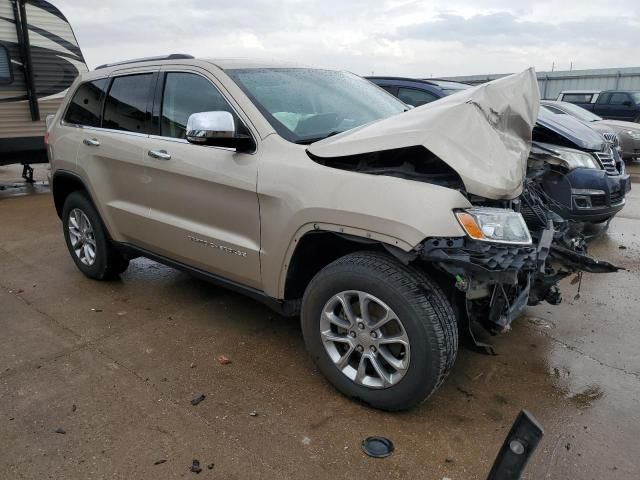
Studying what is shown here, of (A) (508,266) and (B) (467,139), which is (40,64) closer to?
(B) (467,139)

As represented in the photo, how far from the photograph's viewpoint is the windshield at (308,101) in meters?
3.21

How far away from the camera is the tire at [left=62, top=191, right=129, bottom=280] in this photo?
14.8 ft

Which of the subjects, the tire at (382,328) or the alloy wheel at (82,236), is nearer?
the tire at (382,328)

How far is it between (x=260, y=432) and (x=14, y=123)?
7.80 m

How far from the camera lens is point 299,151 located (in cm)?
295

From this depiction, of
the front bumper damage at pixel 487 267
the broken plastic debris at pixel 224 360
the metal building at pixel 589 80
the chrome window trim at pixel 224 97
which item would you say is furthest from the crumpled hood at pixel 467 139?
the metal building at pixel 589 80

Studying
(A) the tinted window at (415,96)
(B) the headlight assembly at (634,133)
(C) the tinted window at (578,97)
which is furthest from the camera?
(C) the tinted window at (578,97)

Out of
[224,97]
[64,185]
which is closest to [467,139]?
[224,97]

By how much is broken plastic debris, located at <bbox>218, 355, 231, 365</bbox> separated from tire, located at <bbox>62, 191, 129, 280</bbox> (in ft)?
5.58

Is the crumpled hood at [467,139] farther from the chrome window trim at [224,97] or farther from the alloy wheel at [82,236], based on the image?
the alloy wheel at [82,236]

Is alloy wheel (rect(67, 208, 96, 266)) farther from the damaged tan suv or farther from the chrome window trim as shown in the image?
the chrome window trim

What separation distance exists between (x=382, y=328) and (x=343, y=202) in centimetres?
69

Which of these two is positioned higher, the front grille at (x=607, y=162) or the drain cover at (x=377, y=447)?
the front grille at (x=607, y=162)

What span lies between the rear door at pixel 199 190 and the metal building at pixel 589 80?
19423 mm
